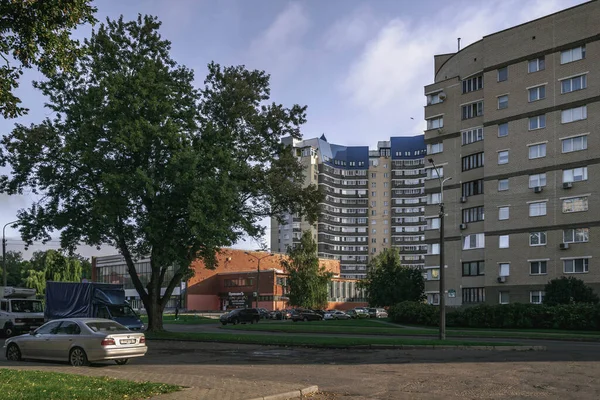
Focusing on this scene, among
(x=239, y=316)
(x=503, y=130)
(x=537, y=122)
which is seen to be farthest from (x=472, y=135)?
(x=239, y=316)

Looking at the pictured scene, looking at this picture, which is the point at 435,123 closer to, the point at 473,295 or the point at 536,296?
the point at 473,295

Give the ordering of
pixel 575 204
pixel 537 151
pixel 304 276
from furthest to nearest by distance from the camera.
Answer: pixel 304 276, pixel 537 151, pixel 575 204

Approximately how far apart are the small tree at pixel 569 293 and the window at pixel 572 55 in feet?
58.2

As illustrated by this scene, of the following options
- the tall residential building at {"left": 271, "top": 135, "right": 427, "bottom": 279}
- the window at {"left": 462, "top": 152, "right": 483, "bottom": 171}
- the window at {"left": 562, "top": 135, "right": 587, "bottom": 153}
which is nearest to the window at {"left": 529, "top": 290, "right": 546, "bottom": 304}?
the window at {"left": 562, "top": 135, "right": 587, "bottom": 153}

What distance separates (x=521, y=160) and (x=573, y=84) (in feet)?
24.2

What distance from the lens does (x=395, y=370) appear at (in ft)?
55.2

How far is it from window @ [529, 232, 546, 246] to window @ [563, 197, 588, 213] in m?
2.80

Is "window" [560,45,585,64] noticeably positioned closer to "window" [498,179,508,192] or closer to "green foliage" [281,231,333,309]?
"window" [498,179,508,192]

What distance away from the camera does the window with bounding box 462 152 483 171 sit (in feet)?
191

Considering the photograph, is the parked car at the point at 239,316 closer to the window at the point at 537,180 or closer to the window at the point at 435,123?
the window at the point at 435,123

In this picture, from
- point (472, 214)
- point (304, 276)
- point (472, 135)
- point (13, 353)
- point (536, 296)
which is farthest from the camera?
point (304, 276)

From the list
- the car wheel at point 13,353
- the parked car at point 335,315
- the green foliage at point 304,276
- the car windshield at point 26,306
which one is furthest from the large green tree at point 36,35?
the green foliage at point 304,276

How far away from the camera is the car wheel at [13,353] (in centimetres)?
1911

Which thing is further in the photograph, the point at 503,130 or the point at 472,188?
the point at 472,188
